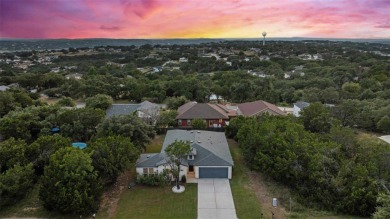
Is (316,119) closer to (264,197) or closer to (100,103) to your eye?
(264,197)

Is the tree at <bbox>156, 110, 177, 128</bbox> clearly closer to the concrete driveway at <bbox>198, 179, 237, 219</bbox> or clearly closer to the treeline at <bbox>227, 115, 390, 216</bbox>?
the treeline at <bbox>227, 115, 390, 216</bbox>

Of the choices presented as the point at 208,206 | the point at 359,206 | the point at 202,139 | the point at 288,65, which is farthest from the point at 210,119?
the point at 288,65

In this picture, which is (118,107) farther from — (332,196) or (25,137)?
(332,196)

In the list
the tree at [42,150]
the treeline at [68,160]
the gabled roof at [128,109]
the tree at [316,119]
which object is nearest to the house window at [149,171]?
the treeline at [68,160]

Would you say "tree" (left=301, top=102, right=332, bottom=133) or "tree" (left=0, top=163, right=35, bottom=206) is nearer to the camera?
"tree" (left=0, top=163, right=35, bottom=206)

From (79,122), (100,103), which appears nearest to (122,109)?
(100,103)

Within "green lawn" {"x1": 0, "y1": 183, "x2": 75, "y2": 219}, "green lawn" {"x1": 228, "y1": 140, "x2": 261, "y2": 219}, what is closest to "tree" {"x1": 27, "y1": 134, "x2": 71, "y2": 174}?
"green lawn" {"x1": 0, "y1": 183, "x2": 75, "y2": 219}
